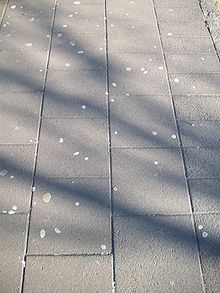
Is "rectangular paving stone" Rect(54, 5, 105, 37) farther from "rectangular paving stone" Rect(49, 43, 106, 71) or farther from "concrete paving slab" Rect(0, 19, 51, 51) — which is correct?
"rectangular paving stone" Rect(49, 43, 106, 71)

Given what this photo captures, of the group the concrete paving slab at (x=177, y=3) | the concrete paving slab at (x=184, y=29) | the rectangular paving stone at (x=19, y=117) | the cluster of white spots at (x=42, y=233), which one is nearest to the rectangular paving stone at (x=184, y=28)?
the concrete paving slab at (x=184, y=29)

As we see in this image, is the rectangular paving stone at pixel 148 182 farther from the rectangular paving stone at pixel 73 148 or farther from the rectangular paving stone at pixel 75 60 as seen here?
the rectangular paving stone at pixel 75 60

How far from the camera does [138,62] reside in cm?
392

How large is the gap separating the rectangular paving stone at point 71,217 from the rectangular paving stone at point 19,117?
0.50m

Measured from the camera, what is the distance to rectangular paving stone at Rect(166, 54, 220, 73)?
12.6 feet

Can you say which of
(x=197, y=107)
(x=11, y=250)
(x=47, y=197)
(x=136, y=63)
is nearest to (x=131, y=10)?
(x=136, y=63)

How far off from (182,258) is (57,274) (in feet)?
2.71

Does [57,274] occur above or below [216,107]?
below

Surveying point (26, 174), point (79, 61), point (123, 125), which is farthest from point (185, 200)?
point (79, 61)

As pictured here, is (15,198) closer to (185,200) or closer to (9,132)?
(9,132)

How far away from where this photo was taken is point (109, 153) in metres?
3.09

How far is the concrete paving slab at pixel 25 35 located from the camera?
4109mm

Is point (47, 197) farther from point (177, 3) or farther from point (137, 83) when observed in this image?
point (177, 3)

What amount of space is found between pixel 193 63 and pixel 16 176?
2.16 meters
